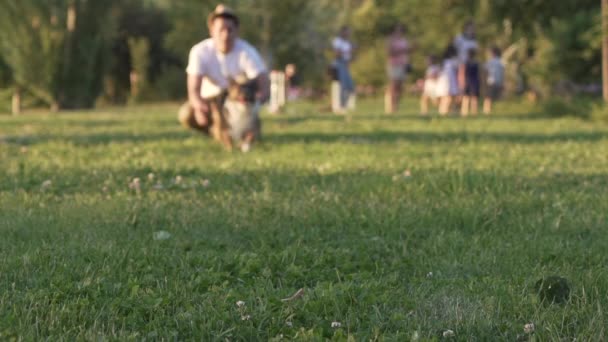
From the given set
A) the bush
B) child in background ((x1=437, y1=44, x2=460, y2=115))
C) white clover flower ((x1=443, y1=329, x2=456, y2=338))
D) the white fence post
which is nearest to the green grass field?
white clover flower ((x1=443, y1=329, x2=456, y2=338))

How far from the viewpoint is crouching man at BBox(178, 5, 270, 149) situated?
27.8 ft

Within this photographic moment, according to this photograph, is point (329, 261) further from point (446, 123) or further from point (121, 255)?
point (446, 123)

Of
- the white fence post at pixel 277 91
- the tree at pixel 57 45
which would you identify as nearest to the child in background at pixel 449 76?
the white fence post at pixel 277 91

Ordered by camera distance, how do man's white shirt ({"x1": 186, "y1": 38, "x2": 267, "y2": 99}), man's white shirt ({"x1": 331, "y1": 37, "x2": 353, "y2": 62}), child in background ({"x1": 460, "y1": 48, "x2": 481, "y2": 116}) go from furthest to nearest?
man's white shirt ({"x1": 331, "y1": 37, "x2": 353, "y2": 62})
child in background ({"x1": 460, "y1": 48, "x2": 481, "y2": 116})
man's white shirt ({"x1": 186, "y1": 38, "x2": 267, "y2": 99})

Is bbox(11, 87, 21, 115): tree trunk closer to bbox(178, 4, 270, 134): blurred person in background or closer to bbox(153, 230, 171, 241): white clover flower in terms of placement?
bbox(178, 4, 270, 134): blurred person in background

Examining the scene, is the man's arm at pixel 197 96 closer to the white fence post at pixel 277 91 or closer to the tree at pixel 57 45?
the white fence post at pixel 277 91

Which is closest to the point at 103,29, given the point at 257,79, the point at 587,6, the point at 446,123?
the point at 587,6

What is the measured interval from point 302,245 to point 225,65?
16.4ft

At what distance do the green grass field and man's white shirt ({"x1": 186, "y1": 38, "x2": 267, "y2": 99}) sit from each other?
1082mm

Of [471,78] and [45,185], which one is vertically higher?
[471,78]

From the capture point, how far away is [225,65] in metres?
8.75

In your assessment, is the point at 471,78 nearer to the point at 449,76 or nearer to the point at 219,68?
the point at 449,76

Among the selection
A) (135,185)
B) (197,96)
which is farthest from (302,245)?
(197,96)

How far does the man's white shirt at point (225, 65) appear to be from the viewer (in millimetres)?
8672
